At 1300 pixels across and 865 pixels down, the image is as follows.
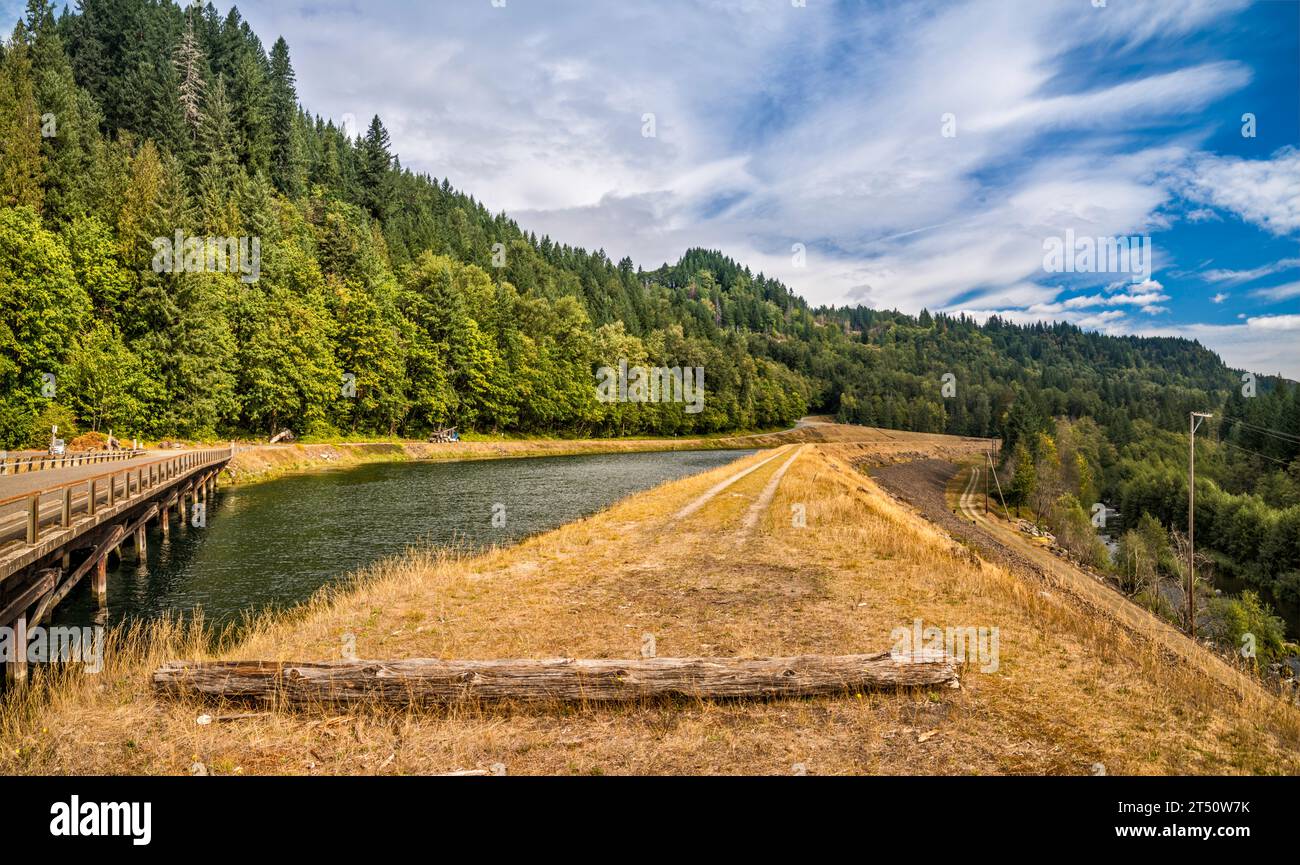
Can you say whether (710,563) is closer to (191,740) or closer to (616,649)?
(616,649)

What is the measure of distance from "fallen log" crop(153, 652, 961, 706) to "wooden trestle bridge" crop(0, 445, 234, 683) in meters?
7.73

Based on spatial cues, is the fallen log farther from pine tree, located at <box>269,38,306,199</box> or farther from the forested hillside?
pine tree, located at <box>269,38,306,199</box>

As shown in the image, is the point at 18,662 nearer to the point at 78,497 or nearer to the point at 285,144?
the point at 78,497

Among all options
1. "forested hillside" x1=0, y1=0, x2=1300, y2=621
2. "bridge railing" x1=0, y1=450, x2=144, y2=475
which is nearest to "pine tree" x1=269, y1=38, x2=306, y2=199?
"forested hillside" x1=0, y1=0, x2=1300, y2=621

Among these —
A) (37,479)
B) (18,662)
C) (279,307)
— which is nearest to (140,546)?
(37,479)

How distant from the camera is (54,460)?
28234mm

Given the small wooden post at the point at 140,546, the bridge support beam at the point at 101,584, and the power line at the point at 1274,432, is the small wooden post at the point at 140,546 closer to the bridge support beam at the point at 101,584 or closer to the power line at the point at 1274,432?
the bridge support beam at the point at 101,584

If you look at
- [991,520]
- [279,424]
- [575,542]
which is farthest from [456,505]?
[991,520]

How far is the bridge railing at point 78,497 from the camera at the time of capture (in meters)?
13.5

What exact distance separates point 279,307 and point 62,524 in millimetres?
58807

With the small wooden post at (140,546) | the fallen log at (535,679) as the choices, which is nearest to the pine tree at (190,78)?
the small wooden post at (140,546)

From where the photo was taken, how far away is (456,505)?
37.0 meters

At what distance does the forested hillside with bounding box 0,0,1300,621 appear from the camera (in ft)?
162
